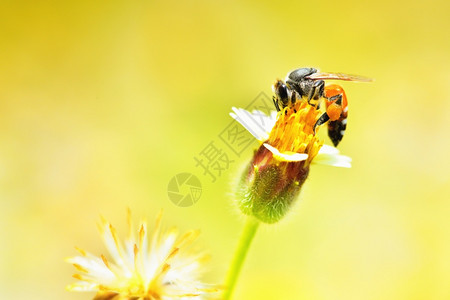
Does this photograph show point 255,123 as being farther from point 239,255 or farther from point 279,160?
point 239,255

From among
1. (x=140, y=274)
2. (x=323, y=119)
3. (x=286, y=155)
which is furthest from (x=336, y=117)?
(x=140, y=274)

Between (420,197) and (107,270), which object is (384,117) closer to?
(420,197)

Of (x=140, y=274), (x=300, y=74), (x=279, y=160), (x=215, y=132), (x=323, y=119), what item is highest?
(x=215, y=132)

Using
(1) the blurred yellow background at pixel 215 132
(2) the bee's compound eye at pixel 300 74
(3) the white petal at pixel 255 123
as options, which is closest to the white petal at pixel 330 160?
(3) the white petal at pixel 255 123

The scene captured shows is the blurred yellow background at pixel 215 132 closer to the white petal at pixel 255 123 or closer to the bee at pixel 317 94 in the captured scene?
the bee at pixel 317 94

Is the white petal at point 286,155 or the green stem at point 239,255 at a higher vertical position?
the white petal at point 286,155

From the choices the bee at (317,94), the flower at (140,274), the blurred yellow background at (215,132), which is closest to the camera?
the flower at (140,274)

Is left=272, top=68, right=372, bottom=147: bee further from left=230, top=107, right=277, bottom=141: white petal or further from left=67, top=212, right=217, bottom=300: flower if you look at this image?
left=67, top=212, right=217, bottom=300: flower
